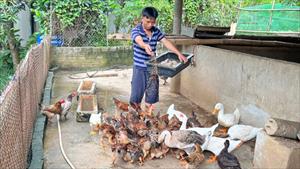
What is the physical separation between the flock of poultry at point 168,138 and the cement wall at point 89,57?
5.61 m

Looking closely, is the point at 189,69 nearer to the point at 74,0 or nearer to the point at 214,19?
the point at 74,0

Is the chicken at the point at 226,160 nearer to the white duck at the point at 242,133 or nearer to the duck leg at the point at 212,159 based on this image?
the duck leg at the point at 212,159

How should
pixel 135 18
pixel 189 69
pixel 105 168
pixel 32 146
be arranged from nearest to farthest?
Answer: pixel 105 168, pixel 32 146, pixel 189 69, pixel 135 18

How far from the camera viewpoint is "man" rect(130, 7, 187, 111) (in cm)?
482

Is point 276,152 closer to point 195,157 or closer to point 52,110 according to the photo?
point 195,157

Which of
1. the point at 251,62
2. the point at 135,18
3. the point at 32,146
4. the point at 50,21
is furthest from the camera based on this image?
the point at 135,18

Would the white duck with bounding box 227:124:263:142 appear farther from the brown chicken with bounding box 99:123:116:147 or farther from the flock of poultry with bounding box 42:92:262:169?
the brown chicken with bounding box 99:123:116:147

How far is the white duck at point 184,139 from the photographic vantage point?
158 inches

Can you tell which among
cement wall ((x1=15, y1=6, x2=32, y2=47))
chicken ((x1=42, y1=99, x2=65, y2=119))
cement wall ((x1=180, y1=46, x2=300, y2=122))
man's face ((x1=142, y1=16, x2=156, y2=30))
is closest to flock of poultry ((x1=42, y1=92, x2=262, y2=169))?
cement wall ((x1=180, y1=46, x2=300, y2=122))

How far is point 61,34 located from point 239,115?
23.4 ft

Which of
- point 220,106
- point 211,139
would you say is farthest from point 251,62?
point 211,139

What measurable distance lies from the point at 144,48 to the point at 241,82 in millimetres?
1765

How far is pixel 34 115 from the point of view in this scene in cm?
523

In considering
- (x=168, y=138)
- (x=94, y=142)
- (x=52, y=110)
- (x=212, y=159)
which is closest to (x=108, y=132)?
(x=94, y=142)
